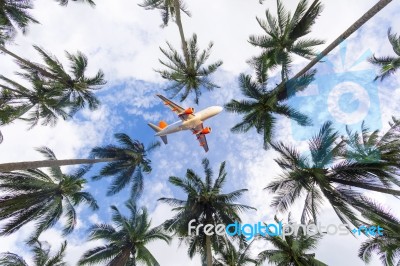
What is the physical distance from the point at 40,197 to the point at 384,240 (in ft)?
54.7

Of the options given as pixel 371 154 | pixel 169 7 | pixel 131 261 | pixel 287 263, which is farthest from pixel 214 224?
pixel 169 7

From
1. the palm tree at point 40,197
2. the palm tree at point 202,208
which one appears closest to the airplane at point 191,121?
the palm tree at point 202,208

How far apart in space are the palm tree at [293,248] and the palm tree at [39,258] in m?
13.5

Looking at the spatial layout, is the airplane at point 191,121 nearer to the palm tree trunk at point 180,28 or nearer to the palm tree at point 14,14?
the palm tree trunk at point 180,28

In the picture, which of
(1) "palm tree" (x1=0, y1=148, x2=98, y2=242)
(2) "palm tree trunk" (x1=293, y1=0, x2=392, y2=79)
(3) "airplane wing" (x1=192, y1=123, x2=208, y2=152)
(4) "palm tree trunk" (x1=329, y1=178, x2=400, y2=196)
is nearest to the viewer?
(2) "palm tree trunk" (x1=293, y1=0, x2=392, y2=79)

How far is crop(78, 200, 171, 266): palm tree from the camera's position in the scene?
1966cm

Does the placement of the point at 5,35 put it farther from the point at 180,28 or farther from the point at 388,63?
the point at 388,63

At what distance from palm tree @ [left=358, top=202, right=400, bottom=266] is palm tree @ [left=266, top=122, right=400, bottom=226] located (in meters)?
0.44

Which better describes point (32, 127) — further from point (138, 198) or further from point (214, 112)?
point (214, 112)

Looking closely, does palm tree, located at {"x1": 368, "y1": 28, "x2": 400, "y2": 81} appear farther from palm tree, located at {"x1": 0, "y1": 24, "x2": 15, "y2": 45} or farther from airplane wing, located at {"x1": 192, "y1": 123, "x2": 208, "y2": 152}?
palm tree, located at {"x1": 0, "y1": 24, "x2": 15, "y2": 45}

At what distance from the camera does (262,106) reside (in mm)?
17312

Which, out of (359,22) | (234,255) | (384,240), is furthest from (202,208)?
(359,22)

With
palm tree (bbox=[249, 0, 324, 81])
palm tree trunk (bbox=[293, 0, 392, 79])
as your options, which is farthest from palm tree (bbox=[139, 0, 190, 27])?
palm tree trunk (bbox=[293, 0, 392, 79])

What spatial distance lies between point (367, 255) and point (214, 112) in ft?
37.0
